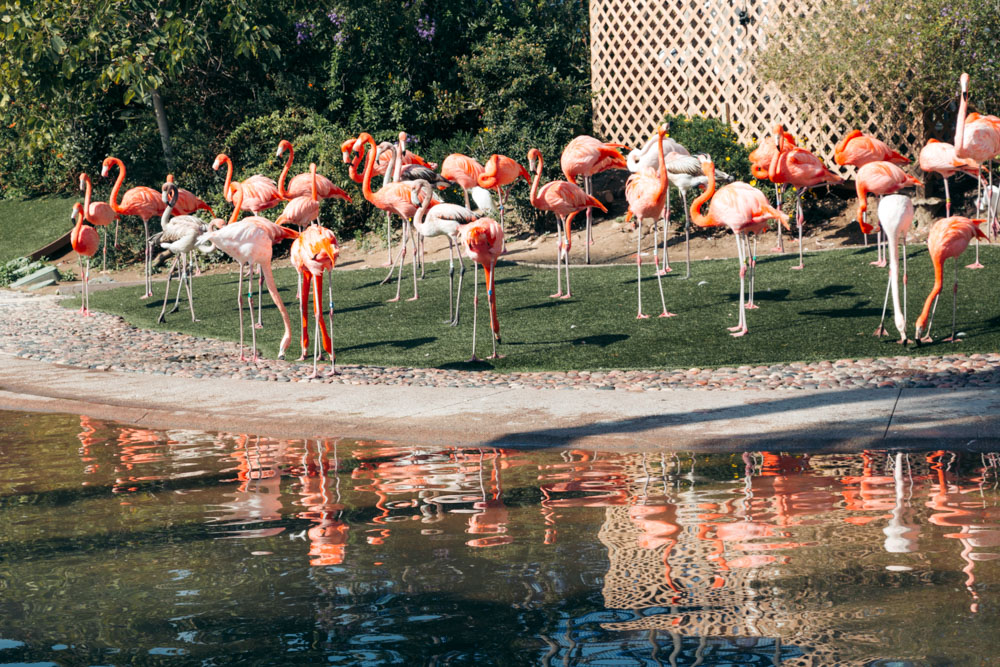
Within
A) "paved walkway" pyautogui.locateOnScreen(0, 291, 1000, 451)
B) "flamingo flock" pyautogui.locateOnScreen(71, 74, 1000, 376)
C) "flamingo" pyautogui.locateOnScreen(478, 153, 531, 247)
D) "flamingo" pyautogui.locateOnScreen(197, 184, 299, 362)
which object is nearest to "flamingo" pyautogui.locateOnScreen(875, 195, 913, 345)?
"flamingo flock" pyautogui.locateOnScreen(71, 74, 1000, 376)

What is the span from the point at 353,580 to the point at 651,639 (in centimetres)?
125

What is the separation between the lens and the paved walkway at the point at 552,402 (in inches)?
254

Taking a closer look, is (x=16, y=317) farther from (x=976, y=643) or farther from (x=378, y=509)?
(x=976, y=643)

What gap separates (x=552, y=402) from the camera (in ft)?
24.7

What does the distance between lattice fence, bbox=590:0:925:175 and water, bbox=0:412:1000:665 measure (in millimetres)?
10399

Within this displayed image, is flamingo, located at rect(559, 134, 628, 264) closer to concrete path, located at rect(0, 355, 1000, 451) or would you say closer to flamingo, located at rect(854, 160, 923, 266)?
flamingo, located at rect(854, 160, 923, 266)

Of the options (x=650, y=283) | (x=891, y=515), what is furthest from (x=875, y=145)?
(x=891, y=515)

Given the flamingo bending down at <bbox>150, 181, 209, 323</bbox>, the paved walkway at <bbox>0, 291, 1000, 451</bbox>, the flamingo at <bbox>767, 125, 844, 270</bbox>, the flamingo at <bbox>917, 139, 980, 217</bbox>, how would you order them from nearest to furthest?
the paved walkway at <bbox>0, 291, 1000, 451</bbox>, the flamingo at <bbox>917, 139, 980, 217</bbox>, the flamingo at <bbox>767, 125, 844, 270</bbox>, the flamingo bending down at <bbox>150, 181, 209, 323</bbox>

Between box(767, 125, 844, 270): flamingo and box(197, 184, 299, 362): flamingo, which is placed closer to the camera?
box(197, 184, 299, 362): flamingo

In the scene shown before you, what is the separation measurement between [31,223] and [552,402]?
21223 mm

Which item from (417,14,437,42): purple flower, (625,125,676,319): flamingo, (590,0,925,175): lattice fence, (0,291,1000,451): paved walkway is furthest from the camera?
(417,14,437,42): purple flower

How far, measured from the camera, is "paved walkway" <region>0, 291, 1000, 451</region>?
6449mm

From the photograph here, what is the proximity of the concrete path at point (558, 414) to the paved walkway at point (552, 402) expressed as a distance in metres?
0.01

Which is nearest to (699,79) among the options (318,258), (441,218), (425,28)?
(425,28)
